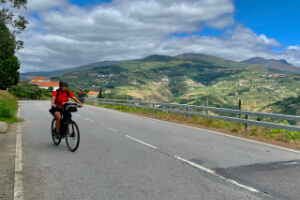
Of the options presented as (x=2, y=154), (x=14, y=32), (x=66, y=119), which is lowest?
(x=2, y=154)

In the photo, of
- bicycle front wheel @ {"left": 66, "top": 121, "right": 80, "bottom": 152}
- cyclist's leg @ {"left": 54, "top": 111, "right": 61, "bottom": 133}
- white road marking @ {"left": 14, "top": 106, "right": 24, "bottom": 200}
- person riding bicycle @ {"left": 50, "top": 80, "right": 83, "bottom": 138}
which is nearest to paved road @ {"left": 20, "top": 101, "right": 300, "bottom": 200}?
white road marking @ {"left": 14, "top": 106, "right": 24, "bottom": 200}

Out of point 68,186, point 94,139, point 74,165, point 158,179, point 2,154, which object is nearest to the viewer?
point 68,186

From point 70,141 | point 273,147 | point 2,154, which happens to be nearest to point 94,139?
point 70,141

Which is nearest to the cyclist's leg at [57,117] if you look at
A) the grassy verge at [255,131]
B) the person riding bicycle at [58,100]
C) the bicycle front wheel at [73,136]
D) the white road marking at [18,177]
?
the person riding bicycle at [58,100]

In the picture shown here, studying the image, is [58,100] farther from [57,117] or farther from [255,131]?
[255,131]

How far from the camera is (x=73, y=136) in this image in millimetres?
6902

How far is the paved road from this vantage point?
403 centimetres

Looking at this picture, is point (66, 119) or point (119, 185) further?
point (66, 119)

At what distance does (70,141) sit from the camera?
22.9 feet

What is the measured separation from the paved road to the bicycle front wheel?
Answer: 7.8 inches

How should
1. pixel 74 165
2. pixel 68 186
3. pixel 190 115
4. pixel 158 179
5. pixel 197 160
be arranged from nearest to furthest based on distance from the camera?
1. pixel 68 186
2. pixel 158 179
3. pixel 74 165
4. pixel 197 160
5. pixel 190 115

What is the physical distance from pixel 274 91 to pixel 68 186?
206273 mm

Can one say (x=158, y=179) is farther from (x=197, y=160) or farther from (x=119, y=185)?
(x=197, y=160)

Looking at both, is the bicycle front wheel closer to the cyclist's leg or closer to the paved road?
the paved road
